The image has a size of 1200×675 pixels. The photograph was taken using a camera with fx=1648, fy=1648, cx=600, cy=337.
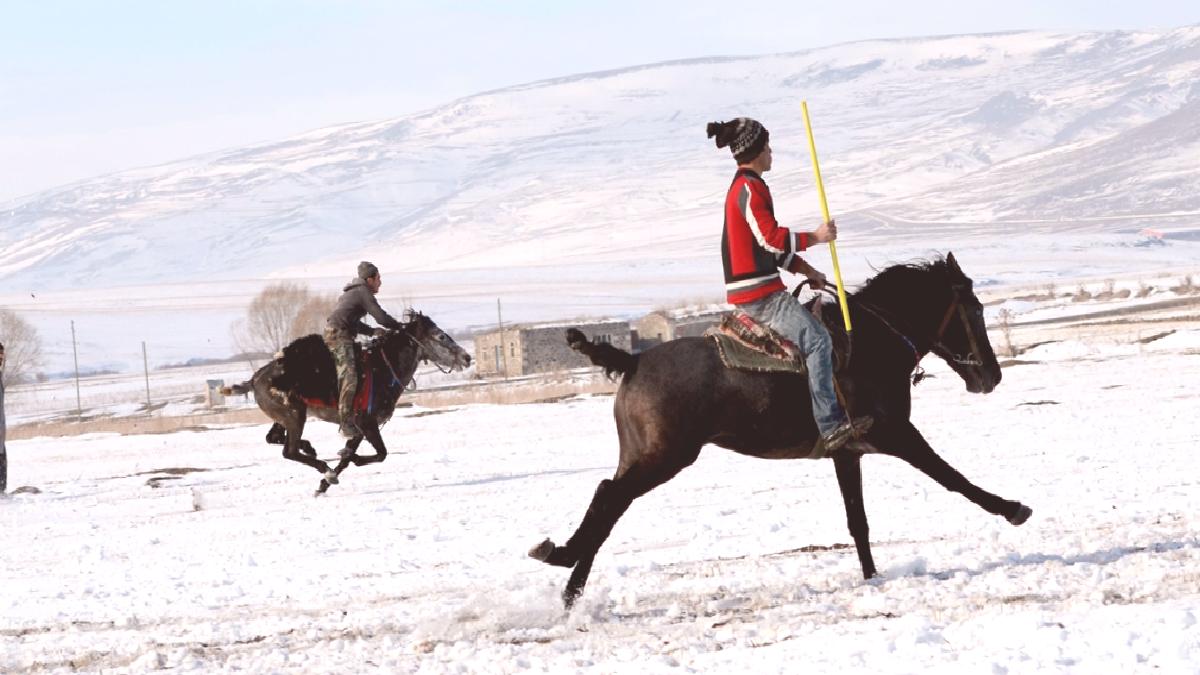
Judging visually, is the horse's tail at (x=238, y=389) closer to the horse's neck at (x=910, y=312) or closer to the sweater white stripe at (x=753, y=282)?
the horse's neck at (x=910, y=312)

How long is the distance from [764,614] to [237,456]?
21.6 m

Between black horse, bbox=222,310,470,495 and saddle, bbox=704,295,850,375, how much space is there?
9.50m

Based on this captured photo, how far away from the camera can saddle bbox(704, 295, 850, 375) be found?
10117 millimetres

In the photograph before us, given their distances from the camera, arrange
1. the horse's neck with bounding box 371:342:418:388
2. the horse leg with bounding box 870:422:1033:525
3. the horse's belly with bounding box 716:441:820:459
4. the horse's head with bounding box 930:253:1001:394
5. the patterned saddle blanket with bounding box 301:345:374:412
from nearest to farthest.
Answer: the horse's belly with bounding box 716:441:820:459 < the horse leg with bounding box 870:422:1033:525 < the horse's head with bounding box 930:253:1001:394 < the patterned saddle blanket with bounding box 301:345:374:412 < the horse's neck with bounding box 371:342:418:388

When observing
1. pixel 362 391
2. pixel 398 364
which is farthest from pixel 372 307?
pixel 398 364

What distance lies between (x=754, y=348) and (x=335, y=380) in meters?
10.5

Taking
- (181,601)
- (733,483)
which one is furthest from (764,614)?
(733,483)

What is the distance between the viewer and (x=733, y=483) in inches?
662

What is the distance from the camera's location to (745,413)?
10.1m

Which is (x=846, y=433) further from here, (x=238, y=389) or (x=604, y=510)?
(x=238, y=389)

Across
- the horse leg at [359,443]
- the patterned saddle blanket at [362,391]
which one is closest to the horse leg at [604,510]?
the horse leg at [359,443]

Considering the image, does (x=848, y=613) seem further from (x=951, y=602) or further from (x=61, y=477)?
(x=61, y=477)

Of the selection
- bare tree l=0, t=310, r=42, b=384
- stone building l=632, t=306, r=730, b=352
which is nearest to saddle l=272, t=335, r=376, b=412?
stone building l=632, t=306, r=730, b=352

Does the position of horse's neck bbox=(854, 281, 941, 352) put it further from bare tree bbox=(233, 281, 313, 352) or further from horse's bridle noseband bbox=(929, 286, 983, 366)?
bare tree bbox=(233, 281, 313, 352)
